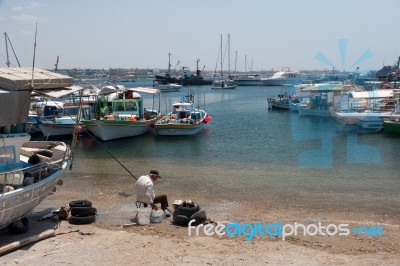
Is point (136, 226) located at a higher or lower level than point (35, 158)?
lower

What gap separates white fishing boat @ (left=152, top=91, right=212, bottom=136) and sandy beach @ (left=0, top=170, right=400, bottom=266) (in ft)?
72.2

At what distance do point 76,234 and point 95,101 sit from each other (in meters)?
27.1

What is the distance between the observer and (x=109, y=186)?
58.4ft

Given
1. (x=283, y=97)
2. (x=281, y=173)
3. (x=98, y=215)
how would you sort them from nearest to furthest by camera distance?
(x=98, y=215), (x=281, y=173), (x=283, y=97)

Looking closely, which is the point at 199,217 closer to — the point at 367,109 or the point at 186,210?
the point at 186,210

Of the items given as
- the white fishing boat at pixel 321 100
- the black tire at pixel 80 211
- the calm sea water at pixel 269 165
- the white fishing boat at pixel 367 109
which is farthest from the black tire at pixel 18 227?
the white fishing boat at pixel 321 100

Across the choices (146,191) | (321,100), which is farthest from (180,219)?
(321,100)

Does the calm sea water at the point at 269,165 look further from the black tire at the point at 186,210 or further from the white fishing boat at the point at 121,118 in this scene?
the black tire at the point at 186,210

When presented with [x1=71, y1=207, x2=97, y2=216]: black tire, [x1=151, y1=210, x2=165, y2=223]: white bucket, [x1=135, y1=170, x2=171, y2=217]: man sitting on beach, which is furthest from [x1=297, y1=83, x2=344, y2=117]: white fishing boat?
[x1=71, y1=207, x2=97, y2=216]: black tire

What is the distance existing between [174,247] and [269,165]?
13690 millimetres

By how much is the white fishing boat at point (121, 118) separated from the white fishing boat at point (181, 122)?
1096 millimetres

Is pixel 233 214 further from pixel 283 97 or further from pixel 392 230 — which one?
pixel 283 97

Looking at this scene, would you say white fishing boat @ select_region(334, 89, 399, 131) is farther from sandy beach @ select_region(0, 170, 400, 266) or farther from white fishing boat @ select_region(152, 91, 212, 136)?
sandy beach @ select_region(0, 170, 400, 266)

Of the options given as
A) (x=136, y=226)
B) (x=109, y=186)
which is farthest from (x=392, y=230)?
(x=109, y=186)
